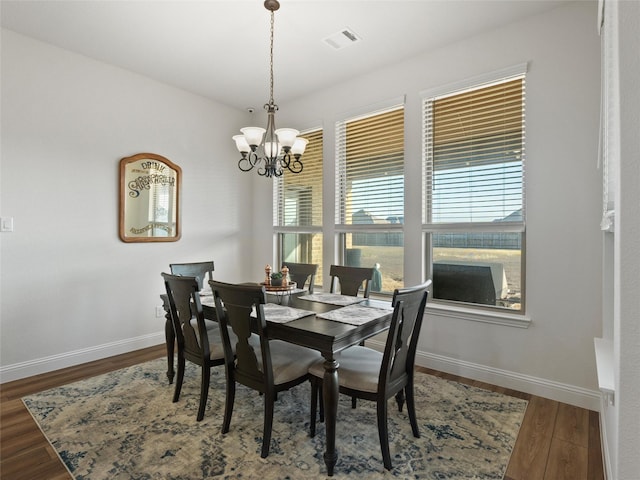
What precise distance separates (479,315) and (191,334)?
2.33m

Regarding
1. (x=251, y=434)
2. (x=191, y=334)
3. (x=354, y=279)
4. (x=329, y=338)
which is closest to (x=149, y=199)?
(x=191, y=334)

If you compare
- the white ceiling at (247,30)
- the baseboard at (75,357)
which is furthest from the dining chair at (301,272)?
the white ceiling at (247,30)

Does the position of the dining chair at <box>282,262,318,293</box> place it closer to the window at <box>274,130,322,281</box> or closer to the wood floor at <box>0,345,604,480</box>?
the window at <box>274,130,322,281</box>

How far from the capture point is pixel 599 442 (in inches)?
80.0

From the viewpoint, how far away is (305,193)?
4.29 m

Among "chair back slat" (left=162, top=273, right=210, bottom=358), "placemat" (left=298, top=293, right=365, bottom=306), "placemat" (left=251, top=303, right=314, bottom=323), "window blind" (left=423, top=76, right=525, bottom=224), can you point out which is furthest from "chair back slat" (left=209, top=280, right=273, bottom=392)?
"window blind" (left=423, top=76, right=525, bottom=224)

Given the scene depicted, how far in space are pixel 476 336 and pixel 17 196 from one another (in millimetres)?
4145

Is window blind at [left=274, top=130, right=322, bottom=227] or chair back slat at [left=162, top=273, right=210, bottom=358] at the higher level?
window blind at [left=274, top=130, right=322, bottom=227]

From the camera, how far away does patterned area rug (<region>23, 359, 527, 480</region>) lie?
5.84ft

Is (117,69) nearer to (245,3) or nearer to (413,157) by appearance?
(245,3)

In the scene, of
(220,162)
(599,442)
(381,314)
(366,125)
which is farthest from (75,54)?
(599,442)

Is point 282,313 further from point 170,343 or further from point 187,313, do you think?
point 170,343

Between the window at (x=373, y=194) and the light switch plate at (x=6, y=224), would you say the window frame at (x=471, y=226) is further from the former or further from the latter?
Answer: the light switch plate at (x=6, y=224)

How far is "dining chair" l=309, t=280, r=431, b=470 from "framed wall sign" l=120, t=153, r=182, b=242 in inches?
105
